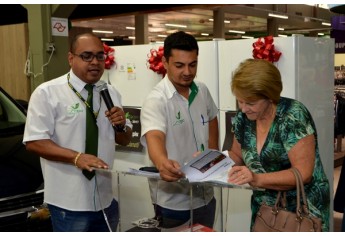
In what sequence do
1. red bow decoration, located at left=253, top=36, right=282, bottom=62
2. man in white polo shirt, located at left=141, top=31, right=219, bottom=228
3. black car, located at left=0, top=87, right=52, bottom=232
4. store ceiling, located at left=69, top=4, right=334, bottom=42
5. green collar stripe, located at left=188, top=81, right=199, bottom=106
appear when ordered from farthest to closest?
store ceiling, located at left=69, top=4, right=334, bottom=42 → red bow decoration, located at left=253, top=36, right=282, bottom=62 → black car, located at left=0, top=87, right=52, bottom=232 → green collar stripe, located at left=188, top=81, right=199, bottom=106 → man in white polo shirt, located at left=141, top=31, right=219, bottom=228

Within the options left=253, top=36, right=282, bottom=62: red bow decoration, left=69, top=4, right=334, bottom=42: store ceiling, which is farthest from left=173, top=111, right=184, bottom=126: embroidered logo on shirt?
left=69, top=4, right=334, bottom=42: store ceiling

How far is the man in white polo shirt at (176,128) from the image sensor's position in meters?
2.23

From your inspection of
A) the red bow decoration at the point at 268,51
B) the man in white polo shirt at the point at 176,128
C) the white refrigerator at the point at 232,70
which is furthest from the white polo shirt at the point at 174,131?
the red bow decoration at the point at 268,51

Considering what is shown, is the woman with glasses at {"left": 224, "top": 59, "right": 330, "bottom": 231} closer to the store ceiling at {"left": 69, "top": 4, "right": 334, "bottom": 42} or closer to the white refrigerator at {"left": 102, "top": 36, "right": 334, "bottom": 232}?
the white refrigerator at {"left": 102, "top": 36, "right": 334, "bottom": 232}

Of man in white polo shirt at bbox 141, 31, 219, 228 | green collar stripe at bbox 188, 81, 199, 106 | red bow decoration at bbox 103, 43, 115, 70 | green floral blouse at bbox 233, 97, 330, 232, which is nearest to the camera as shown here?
green floral blouse at bbox 233, 97, 330, 232

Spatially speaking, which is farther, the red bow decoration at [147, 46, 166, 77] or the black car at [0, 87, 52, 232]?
the red bow decoration at [147, 46, 166, 77]

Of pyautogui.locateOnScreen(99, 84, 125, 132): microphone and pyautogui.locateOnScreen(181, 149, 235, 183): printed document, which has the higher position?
pyautogui.locateOnScreen(99, 84, 125, 132): microphone

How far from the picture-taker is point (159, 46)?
438 cm

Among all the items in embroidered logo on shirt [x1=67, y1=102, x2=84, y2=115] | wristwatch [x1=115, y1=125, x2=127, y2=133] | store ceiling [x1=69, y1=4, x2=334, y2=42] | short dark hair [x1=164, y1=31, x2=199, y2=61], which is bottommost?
wristwatch [x1=115, y1=125, x2=127, y2=133]

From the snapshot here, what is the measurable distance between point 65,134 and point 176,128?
0.55 meters

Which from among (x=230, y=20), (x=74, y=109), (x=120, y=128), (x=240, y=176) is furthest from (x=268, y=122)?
(x=230, y=20)

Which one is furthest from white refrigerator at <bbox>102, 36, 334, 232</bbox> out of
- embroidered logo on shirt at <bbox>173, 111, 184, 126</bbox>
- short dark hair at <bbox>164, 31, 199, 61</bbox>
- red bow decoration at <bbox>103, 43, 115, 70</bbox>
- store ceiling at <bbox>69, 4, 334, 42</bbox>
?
store ceiling at <bbox>69, 4, 334, 42</bbox>

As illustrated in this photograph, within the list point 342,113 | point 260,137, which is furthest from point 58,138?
point 342,113

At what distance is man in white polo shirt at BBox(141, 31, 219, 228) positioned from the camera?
2.23m
